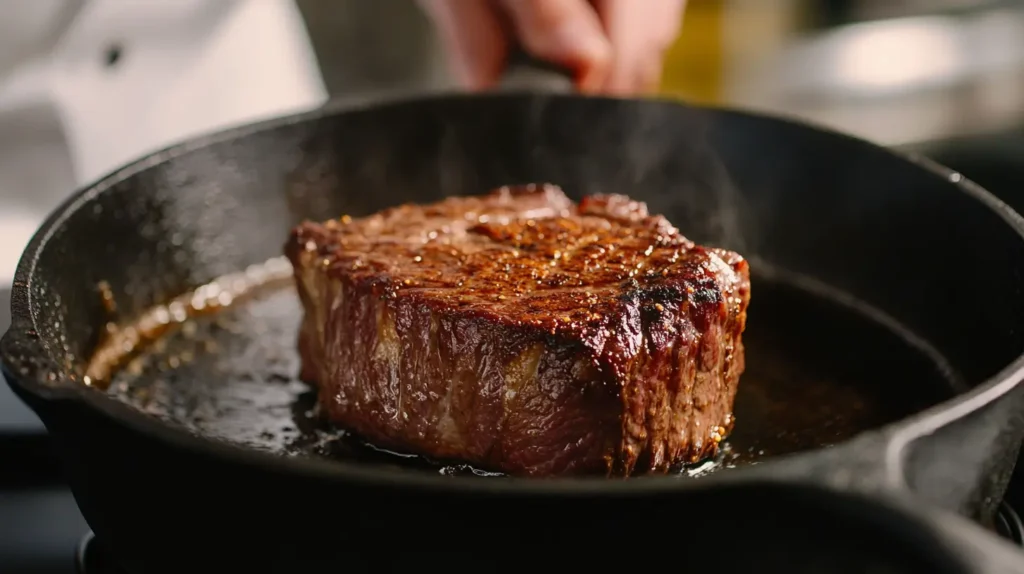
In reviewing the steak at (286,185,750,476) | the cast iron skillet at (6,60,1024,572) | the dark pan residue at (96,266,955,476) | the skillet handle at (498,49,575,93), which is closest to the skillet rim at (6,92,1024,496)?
the cast iron skillet at (6,60,1024,572)

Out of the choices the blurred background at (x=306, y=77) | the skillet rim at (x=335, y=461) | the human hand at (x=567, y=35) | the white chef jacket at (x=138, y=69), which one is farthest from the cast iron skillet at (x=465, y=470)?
the white chef jacket at (x=138, y=69)

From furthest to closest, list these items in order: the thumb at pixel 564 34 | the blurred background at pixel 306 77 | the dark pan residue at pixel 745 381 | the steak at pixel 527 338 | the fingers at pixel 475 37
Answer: the blurred background at pixel 306 77 → the fingers at pixel 475 37 → the thumb at pixel 564 34 → the dark pan residue at pixel 745 381 → the steak at pixel 527 338

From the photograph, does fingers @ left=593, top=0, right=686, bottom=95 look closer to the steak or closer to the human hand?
the human hand

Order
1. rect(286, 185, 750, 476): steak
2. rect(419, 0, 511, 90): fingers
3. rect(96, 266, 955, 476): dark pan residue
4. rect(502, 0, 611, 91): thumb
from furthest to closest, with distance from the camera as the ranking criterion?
1. rect(419, 0, 511, 90): fingers
2. rect(502, 0, 611, 91): thumb
3. rect(96, 266, 955, 476): dark pan residue
4. rect(286, 185, 750, 476): steak

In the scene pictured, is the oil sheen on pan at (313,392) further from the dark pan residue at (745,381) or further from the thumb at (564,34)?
the thumb at (564,34)

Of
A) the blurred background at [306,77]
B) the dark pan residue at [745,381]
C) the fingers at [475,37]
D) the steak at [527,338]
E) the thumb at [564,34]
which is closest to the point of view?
the steak at [527,338]

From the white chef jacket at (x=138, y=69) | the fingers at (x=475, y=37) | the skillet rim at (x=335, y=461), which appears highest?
the fingers at (x=475, y=37)

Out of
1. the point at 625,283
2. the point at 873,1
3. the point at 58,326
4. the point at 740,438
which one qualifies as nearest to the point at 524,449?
the point at 625,283

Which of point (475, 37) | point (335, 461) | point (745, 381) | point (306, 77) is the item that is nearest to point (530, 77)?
point (475, 37)
